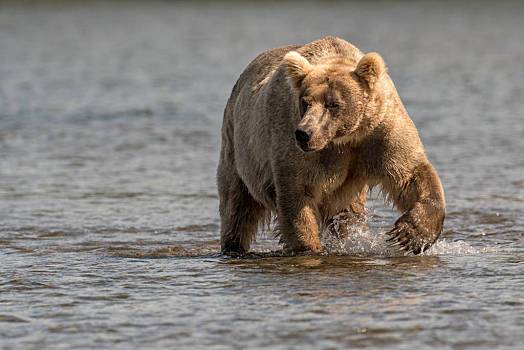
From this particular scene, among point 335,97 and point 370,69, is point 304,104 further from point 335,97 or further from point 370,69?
point 370,69

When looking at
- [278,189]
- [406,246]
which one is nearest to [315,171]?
[278,189]

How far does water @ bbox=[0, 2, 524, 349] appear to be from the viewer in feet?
19.6

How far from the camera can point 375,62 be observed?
23.4 feet

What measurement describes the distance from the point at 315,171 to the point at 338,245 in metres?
0.97

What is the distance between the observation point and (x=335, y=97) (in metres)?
7.12

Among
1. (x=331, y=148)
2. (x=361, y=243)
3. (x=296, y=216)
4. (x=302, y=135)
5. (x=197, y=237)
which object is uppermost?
(x=302, y=135)

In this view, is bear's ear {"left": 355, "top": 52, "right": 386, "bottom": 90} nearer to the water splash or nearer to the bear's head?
the bear's head

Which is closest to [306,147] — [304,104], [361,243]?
[304,104]

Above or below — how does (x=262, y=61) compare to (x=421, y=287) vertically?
above

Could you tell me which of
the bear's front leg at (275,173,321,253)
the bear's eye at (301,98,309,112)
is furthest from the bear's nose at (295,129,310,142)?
the bear's front leg at (275,173,321,253)

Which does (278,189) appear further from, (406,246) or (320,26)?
(320,26)

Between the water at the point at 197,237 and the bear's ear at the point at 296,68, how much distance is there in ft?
3.59

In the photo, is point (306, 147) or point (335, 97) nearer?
point (306, 147)

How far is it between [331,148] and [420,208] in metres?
0.64
